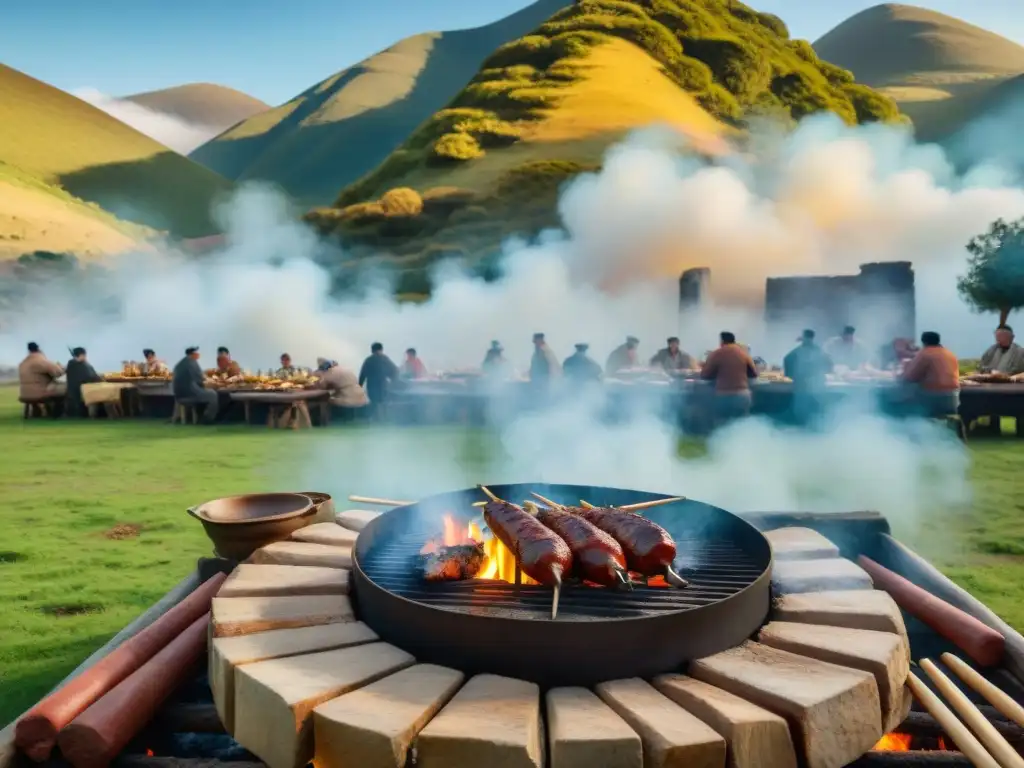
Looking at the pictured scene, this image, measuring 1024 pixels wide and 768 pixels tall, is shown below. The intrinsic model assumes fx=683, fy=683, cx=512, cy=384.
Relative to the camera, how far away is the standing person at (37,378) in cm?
1457

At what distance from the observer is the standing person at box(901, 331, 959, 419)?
9.95 m

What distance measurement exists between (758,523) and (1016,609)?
168 cm

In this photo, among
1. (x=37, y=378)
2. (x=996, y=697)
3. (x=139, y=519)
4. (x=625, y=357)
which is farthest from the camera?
(x=37, y=378)

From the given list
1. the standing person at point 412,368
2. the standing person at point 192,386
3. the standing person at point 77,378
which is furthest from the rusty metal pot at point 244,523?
the standing person at point 77,378

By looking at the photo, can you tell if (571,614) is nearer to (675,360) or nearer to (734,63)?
(675,360)

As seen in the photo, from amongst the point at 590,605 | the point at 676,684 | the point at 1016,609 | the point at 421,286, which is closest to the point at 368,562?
the point at 590,605

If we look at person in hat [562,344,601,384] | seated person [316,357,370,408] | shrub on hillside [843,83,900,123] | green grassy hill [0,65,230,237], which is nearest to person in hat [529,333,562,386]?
person in hat [562,344,601,384]

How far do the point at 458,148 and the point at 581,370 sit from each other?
4072cm

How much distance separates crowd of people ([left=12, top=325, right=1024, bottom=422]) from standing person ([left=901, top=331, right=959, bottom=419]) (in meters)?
0.01

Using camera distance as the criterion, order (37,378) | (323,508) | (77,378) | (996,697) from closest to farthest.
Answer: (996,697) < (323,508) < (37,378) < (77,378)

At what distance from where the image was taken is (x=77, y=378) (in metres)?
14.8

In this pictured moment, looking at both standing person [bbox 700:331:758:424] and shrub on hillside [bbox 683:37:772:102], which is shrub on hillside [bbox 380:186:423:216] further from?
standing person [bbox 700:331:758:424]

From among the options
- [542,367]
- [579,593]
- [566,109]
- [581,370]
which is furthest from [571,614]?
[566,109]

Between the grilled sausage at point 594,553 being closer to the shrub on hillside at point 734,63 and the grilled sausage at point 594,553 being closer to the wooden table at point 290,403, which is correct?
the wooden table at point 290,403
